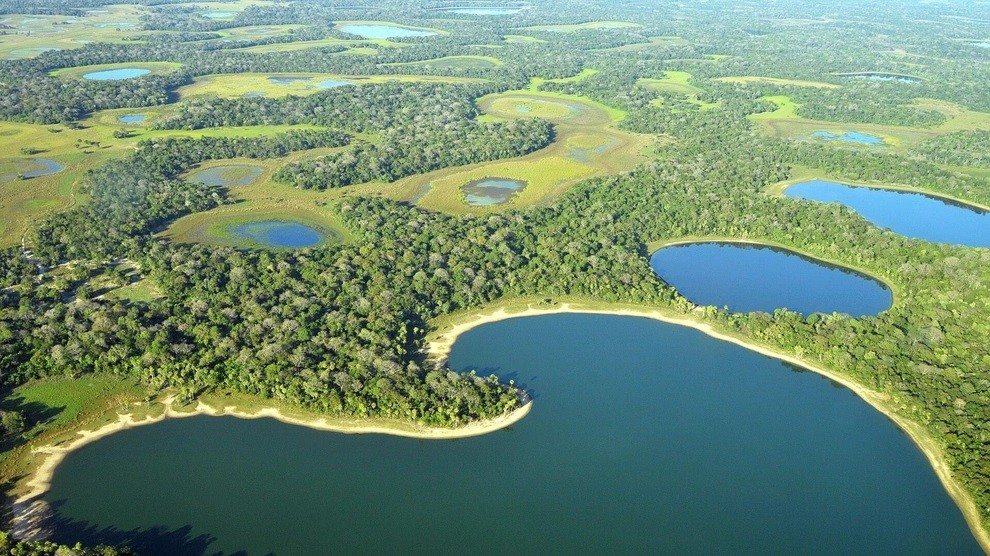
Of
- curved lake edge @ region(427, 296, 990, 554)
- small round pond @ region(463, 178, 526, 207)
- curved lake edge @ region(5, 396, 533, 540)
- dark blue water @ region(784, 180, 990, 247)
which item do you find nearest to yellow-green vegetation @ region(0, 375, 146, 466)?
curved lake edge @ region(5, 396, 533, 540)

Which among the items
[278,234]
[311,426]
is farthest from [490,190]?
[311,426]

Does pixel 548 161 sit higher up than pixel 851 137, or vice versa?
pixel 851 137

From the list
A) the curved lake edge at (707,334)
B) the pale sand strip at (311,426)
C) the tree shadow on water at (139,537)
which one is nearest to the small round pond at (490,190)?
the curved lake edge at (707,334)

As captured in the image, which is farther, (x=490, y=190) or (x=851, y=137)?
(x=851, y=137)

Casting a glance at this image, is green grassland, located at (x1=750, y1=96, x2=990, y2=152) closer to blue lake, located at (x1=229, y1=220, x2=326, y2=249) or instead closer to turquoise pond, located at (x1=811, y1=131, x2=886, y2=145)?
turquoise pond, located at (x1=811, y1=131, x2=886, y2=145)

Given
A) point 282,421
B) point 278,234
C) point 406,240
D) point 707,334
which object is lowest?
point 282,421

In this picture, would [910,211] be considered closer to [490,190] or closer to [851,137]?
[851,137]

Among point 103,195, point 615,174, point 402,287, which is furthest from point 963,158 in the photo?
point 103,195

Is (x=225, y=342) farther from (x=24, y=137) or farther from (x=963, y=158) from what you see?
(x=963, y=158)
